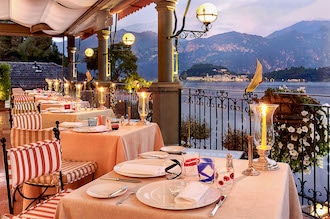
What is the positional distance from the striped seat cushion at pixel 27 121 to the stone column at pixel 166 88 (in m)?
1.92

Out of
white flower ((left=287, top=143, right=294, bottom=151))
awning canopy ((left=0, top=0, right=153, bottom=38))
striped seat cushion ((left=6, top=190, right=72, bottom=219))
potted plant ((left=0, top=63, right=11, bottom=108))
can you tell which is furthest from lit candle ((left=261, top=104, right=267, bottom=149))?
potted plant ((left=0, top=63, right=11, bottom=108))

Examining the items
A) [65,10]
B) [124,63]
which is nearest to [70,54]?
[124,63]

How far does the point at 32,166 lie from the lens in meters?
2.14

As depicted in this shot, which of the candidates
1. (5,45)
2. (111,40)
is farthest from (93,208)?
(5,45)

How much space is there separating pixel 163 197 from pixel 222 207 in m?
0.25

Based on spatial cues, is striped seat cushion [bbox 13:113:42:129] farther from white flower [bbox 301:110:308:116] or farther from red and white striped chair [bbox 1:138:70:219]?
white flower [bbox 301:110:308:116]

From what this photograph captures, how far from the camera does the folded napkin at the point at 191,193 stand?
138 cm

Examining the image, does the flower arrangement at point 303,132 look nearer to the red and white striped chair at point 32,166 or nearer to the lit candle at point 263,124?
the lit candle at point 263,124

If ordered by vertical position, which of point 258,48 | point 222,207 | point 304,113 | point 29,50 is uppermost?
point 29,50

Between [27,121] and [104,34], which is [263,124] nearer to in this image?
[27,121]

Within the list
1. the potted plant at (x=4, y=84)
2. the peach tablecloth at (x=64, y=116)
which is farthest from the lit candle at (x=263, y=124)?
the potted plant at (x=4, y=84)

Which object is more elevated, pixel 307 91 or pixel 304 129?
pixel 307 91

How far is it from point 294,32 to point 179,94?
5423 mm

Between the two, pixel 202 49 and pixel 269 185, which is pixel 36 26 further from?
pixel 269 185
